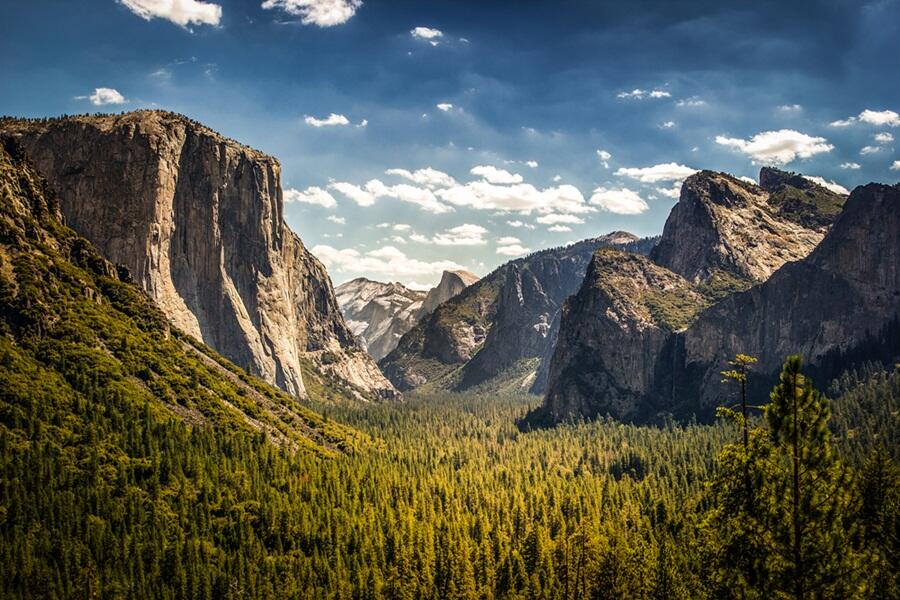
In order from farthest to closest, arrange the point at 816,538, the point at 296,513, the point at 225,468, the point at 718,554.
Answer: the point at 225,468 → the point at 296,513 → the point at 718,554 → the point at 816,538

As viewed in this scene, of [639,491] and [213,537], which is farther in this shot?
[639,491]

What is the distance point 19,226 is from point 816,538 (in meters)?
201

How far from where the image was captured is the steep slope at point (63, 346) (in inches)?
5748

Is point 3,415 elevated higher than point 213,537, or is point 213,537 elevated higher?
point 3,415

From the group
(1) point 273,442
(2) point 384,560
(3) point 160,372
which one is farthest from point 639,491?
(3) point 160,372

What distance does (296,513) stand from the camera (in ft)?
451

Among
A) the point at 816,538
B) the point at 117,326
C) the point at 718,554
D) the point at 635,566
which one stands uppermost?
the point at 117,326

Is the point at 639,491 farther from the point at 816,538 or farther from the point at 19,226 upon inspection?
the point at 19,226

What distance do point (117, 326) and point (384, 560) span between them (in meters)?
112

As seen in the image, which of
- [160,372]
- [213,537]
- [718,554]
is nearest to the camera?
[718,554]

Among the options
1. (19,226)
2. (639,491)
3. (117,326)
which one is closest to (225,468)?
(117,326)

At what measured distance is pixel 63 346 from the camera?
16238 centimetres

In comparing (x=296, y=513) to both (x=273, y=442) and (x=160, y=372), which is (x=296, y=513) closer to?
(x=273, y=442)

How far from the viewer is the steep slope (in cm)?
14600
